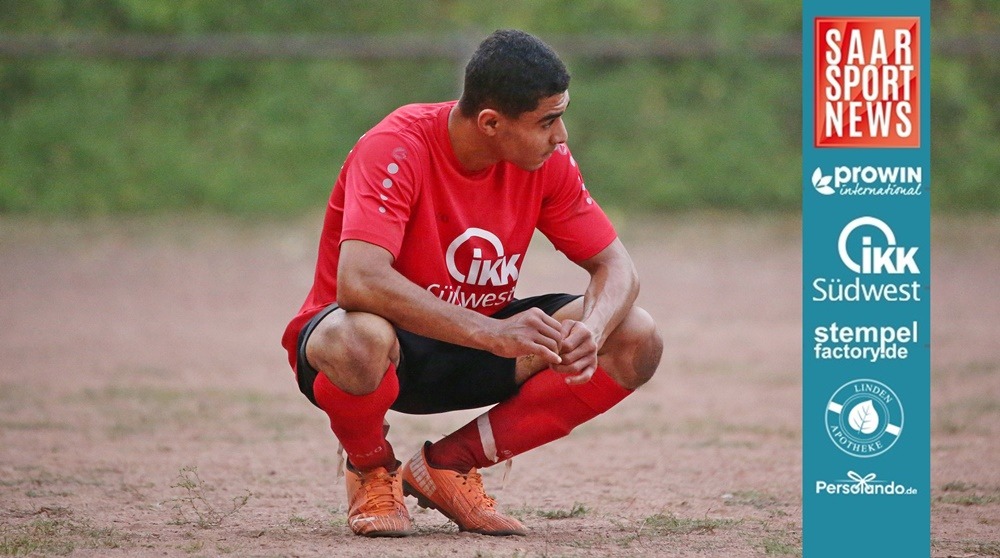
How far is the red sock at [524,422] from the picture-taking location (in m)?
4.14

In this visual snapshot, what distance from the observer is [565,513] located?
14.9 ft

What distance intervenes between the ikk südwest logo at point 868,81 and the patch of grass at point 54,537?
245cm

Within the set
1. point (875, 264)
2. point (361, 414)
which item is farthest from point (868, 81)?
point (361, 414)

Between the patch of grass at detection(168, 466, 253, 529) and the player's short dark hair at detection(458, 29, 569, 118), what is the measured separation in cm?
168

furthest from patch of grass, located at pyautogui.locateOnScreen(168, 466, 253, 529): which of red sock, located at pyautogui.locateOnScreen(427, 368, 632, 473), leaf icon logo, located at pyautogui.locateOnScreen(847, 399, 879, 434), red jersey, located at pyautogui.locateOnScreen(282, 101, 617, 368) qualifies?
leaf icon logo, located at pyautogui.locateOnScreen(847, 399, 879, 434)

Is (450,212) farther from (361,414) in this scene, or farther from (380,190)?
(361,414)

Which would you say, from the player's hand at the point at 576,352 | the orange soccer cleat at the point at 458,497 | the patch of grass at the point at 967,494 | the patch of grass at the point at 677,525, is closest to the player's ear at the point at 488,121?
the player's hand at the point at 576,352

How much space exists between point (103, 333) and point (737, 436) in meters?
4.85

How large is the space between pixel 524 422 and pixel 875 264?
134cm

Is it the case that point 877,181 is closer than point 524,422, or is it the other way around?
point 877,181

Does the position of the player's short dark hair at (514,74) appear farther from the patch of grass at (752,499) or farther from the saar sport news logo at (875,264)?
the patch of grass at (752,499)

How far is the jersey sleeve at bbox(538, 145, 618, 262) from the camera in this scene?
4.18 meters

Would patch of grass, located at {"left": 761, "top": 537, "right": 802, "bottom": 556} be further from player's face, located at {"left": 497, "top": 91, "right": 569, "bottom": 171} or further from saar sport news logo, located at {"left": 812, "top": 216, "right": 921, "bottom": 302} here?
player's face, located at {"left": 497, "top": 91, "right": 569, "bottom": 171}

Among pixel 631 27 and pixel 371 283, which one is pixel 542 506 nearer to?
pixel 371 283
